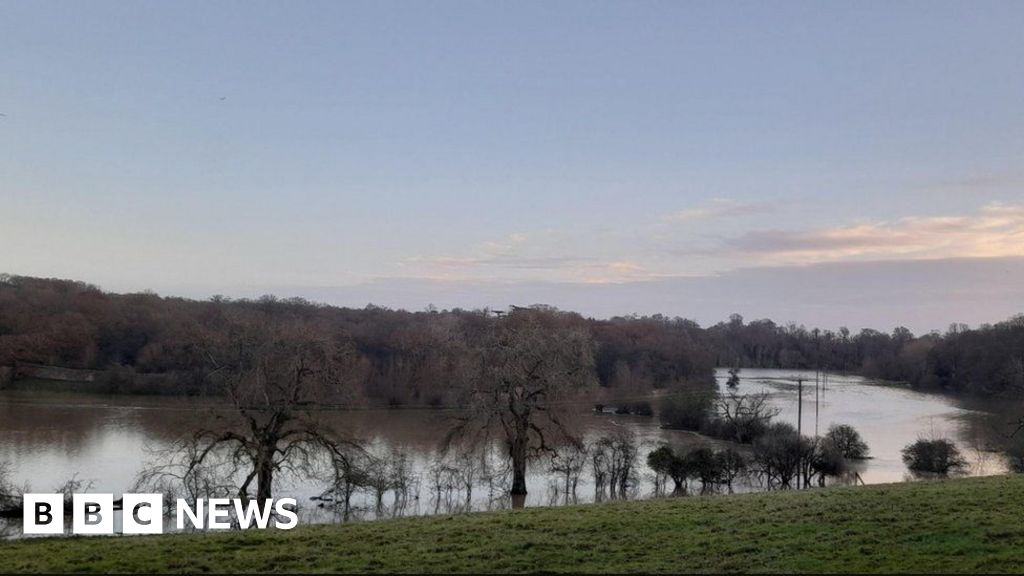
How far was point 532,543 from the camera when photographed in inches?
367

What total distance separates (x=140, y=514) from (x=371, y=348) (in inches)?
2012

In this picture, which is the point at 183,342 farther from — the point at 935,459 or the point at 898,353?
the point at 898,353

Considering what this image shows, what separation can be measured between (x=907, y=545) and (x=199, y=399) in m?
44.0

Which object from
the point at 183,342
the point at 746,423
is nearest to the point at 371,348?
the point at 183,342

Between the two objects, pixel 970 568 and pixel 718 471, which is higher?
pixel 970 568

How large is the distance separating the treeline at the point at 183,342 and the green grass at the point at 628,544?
2908 centimetres

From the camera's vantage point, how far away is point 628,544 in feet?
30.4

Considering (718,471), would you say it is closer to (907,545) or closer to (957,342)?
(907,545)

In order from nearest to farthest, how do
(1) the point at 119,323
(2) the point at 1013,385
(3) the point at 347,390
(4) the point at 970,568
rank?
(4) the point at 970,568
(3) the point at 347,390
(2) the point at 1013,385
(1) the point at 119,323

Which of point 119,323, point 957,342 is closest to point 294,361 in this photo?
point 119,323

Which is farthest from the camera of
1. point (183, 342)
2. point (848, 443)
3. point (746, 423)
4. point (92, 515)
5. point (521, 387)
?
point (183, 342)

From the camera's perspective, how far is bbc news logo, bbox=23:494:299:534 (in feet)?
49.0

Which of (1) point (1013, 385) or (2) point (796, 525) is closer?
(2) point (796, 525)

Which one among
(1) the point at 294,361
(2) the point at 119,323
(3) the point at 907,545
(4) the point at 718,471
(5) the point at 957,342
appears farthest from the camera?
(5) the point at 957,342
